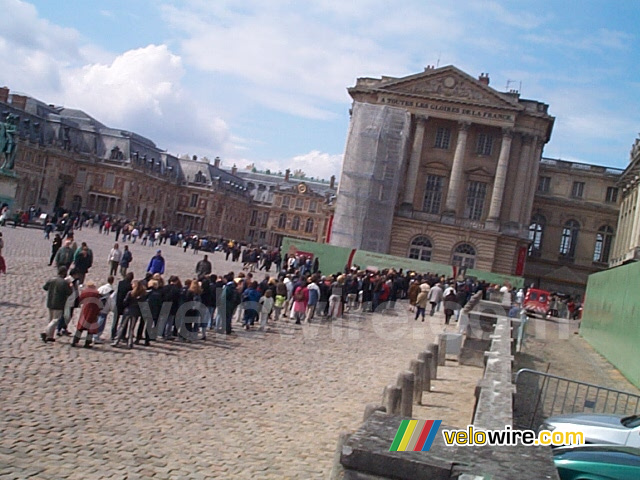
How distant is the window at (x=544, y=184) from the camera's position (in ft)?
242

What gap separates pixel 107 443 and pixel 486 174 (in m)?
56.0

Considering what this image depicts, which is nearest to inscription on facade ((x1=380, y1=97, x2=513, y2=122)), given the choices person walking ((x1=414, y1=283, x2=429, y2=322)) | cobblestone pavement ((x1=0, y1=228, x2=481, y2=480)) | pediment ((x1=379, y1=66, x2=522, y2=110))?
pediment ((x1=379, y1=66, x2=522, y2=110))

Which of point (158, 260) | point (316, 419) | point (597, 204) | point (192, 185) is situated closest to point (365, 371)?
point (316, 419)

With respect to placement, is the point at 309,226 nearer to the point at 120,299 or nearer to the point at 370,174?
the point at 370,174

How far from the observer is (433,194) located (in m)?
62.8

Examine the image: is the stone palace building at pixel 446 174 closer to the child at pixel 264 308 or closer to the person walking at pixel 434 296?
the person walking at pixel 434 296

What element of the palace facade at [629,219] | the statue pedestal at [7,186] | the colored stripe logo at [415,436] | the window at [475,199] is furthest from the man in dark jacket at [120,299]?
the window at [475,199]

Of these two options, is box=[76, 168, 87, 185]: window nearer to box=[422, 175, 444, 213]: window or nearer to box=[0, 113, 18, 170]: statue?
box=[422, 175, 444, 213]: window

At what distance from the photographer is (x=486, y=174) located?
2426 inches

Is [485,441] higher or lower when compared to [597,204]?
lower

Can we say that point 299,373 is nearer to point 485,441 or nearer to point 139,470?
point 139,470

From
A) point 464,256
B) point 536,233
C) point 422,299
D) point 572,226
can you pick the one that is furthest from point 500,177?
point 422,299

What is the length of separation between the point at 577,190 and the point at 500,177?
16476 millimetres

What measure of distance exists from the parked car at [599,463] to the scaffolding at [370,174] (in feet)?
162
